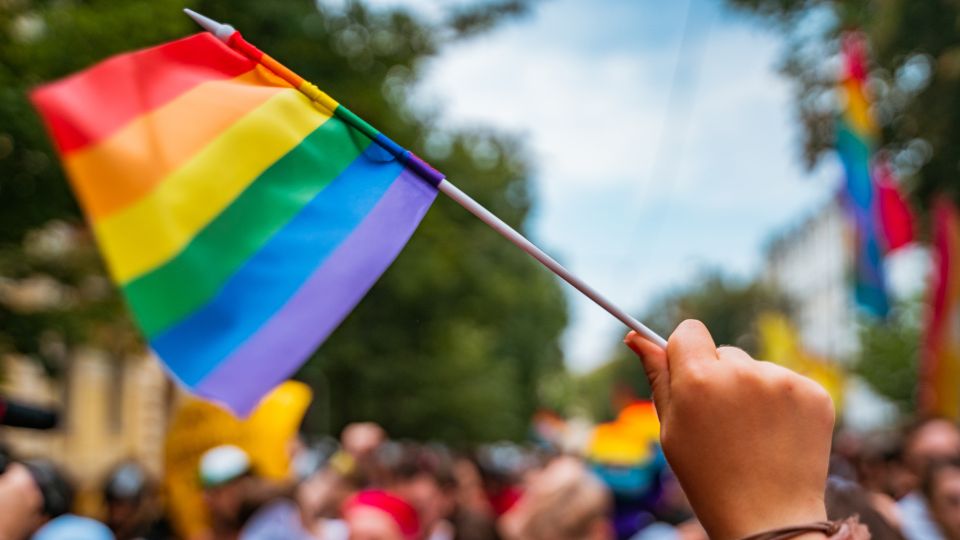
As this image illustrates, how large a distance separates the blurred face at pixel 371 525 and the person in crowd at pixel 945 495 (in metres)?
2.05

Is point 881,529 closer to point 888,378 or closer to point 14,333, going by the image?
point 14,333

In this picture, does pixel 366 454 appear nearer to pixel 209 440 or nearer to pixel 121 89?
pixel 209 440

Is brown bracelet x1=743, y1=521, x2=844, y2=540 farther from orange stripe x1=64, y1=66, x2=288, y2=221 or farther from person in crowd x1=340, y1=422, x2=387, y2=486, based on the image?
person in crowd x1=340, y1=422, x2=387, y2=486

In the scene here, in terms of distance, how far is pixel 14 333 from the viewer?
8.50 metres

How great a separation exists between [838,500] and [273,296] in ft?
4.35

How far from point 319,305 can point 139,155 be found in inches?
19.7

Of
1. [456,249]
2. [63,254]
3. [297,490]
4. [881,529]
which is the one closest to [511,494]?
[63,254]

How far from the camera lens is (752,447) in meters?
1.45

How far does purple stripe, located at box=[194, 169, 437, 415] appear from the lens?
249 cm

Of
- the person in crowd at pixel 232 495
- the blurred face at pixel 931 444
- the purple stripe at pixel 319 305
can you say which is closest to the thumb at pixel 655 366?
the purple stripe at pixel 319 305

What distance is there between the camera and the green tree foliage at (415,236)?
7727 millimetres

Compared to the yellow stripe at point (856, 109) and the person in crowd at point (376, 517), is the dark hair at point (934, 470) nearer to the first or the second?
the person in crowd at point (376, 517)

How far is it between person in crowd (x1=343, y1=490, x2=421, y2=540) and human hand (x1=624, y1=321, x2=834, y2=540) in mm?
3112

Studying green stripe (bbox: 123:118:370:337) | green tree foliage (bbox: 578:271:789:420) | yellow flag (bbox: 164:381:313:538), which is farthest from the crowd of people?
green tree foliage (bbox: 578:271:789:420)
